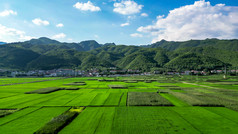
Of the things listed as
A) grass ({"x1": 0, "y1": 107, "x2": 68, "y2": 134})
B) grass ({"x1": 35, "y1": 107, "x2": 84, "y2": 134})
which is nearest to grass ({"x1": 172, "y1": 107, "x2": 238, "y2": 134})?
grass ({"x1": 35, "y1": 107, "x2": 84, "y2": 134})

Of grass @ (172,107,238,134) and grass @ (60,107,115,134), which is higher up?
grass @ (60,107,115,134)

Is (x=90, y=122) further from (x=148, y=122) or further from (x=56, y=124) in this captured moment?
(x=148, y=122)

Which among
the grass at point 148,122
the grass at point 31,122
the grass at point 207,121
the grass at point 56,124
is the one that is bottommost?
the grass at point 207,121

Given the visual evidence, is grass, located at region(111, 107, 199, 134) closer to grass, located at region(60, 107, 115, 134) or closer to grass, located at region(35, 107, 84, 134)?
grass, located at region(60, 107, 115, 134)

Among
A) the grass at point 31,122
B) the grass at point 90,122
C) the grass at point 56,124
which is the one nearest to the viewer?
the grass at point 56,124

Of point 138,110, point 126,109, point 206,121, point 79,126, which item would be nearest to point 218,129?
point 206,121

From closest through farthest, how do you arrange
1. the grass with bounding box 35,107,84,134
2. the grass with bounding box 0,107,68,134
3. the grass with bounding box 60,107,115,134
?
the grass with bounding box 35,107,84,134
the grass with bounding box 60,107,115,134
the grass with bounding box 0,107,68,134

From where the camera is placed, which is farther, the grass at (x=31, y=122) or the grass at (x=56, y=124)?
the grass at (x=31, y=122)

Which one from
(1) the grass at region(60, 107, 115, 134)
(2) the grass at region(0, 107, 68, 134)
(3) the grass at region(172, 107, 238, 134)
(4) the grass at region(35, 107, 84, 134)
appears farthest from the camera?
(3) the grass at region(172, 107, 238, 134)

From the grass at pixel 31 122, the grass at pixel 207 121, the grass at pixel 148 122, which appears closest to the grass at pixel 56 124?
the grass at pixel 31 122

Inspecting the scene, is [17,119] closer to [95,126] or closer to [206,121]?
[95,126]

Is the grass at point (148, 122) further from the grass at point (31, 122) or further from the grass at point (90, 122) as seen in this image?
the grass at point (31, 122)
